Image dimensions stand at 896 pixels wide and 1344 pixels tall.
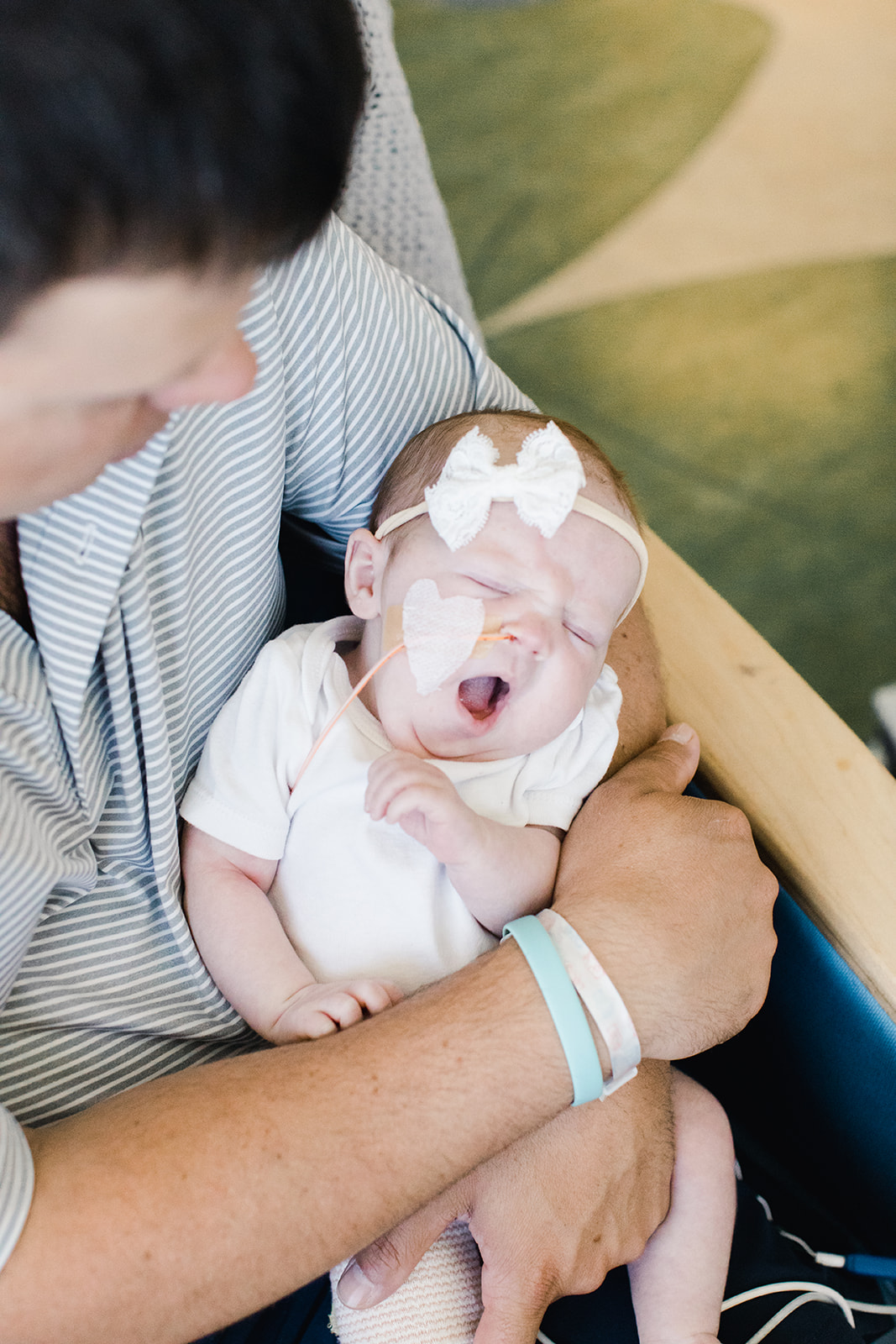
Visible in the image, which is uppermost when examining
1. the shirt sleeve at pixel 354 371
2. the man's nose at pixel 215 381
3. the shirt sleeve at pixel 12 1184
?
the man's nose at pixel 215 381

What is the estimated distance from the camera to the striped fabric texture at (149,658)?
85 cm

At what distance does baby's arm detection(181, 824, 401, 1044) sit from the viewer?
95 centimetres

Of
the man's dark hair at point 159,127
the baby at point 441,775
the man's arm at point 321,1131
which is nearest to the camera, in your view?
the man's dark hair at point 159,127

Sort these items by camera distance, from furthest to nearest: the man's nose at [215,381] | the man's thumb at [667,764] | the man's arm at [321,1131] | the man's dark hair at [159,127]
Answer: the man's thumb at [667,764] → the man's arm at [321,1131] → the man's nose at [215,381] → the man's dark hair at [159,127]

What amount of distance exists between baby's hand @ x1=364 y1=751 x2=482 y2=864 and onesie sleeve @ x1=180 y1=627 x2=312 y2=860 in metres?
0.14

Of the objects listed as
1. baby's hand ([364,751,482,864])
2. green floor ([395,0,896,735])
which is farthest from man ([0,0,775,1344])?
green floor ([395,0,896,735])

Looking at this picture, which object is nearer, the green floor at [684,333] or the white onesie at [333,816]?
the white onesie at [333,816]

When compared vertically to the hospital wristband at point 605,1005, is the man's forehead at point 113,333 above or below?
above

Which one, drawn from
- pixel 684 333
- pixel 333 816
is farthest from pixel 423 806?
pixel 684 333

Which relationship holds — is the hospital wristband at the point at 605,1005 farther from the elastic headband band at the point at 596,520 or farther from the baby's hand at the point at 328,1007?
the elastic headband band at the point at 596,520

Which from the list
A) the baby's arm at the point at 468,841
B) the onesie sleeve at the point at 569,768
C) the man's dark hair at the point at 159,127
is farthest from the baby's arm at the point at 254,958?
the man's dark hair at the point at 159,127

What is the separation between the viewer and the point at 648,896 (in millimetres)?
986

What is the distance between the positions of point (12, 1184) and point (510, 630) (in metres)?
0.60

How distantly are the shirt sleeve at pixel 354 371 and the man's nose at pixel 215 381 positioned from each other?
0.37 m
